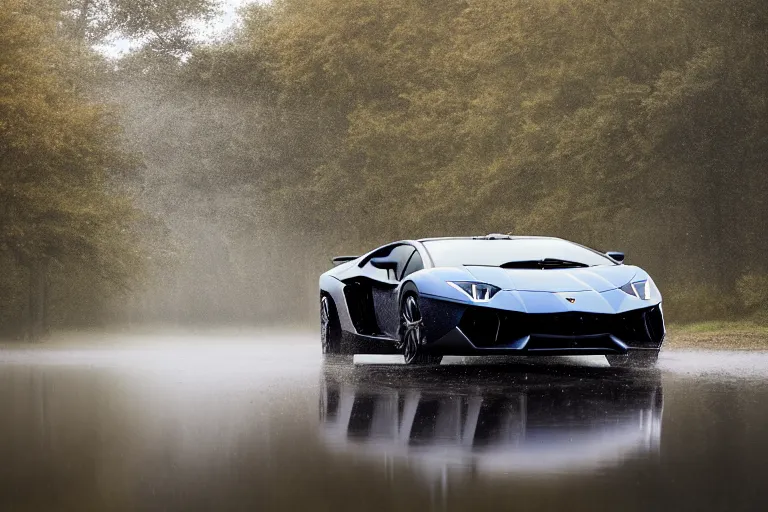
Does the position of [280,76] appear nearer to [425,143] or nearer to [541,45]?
[425,143]

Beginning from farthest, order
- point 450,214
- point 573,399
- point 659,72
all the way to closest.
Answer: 1. point 450,214
2. point 659,72
3. point 573,399

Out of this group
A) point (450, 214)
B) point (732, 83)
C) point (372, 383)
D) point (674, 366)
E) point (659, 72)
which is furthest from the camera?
point (450, 214)

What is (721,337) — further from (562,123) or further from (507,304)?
(562,123)

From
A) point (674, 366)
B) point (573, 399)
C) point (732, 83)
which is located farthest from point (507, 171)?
point (573, 399)

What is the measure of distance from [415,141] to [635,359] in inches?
991

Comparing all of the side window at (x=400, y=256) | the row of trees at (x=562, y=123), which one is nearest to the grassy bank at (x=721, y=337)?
the row of trees at (x=562, y=123)

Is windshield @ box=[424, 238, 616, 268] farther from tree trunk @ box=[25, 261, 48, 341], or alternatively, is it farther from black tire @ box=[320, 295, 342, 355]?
tree trunk @ box=[25, 261, 48, 341]

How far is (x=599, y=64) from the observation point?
32500mm

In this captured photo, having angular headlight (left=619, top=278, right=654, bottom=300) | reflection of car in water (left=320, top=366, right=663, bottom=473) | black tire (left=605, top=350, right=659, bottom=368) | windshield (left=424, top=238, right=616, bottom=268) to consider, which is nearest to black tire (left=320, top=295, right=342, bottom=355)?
windshield (left=424, top=238, right=616, bottom=268)

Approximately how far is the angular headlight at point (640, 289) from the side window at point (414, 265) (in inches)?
84.3

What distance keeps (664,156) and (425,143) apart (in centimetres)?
856

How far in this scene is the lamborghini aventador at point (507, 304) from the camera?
1209 centimetres

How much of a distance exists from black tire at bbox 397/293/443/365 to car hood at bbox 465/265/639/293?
0.64m

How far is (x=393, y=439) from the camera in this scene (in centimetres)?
805
